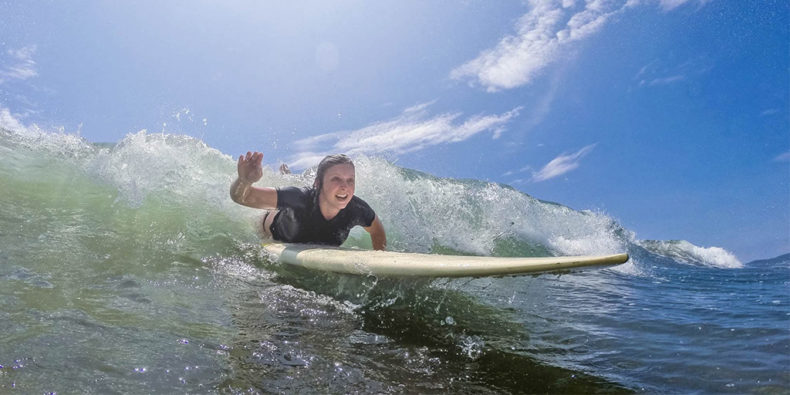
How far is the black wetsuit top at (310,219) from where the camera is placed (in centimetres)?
476

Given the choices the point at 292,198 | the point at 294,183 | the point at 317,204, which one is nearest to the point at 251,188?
the point at 292,198

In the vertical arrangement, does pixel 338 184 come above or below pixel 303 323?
above

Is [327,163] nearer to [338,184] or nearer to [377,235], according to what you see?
[338,184]

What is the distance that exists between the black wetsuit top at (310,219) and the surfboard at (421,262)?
0.22 metres

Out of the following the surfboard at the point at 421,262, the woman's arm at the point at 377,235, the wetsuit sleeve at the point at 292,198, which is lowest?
the surfboard at the point at 421,262

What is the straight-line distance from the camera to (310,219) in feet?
16.2

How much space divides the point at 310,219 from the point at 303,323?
2.14 metres

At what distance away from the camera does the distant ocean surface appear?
2.00 meters

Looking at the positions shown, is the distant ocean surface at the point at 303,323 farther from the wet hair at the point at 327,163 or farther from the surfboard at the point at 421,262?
the wet hair at the point at 327,163

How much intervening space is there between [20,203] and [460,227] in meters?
7.05

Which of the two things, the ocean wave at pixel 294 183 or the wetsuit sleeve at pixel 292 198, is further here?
the ocean wave at pixel 294 183

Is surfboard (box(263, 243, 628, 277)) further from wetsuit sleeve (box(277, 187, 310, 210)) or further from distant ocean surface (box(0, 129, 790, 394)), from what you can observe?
wetsuit sleeve (box(277, 187, 310, 210))

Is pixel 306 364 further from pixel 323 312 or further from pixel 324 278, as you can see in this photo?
pixel 324 278

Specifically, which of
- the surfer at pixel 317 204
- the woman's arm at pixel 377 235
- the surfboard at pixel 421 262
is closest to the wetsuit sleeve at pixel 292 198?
the surfer at pixel 317 204
